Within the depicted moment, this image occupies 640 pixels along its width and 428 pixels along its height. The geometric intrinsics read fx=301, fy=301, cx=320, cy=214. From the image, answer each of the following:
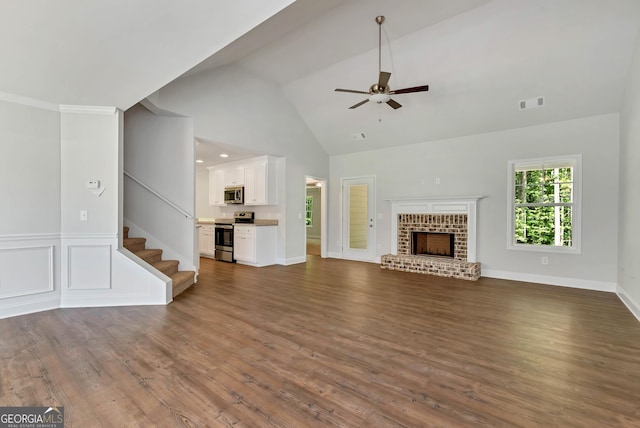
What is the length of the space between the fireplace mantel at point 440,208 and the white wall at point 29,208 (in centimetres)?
578

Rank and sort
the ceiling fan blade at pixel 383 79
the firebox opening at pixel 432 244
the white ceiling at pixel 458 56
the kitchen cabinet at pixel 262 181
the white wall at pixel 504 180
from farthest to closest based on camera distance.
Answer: the kitchen cabinet at pixel 262 181 < the firebox opening at pixel 432 244 < the white wall at pixel 504 180 < the ceiling fan blade at pixel 383 79 < the white ceiling at pixel 458 56

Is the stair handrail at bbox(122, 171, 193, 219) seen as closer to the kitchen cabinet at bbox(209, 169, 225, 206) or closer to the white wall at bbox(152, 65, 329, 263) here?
the white wall at bbox(152, 65, 329, 263)

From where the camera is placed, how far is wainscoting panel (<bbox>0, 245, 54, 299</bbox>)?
3.28 m

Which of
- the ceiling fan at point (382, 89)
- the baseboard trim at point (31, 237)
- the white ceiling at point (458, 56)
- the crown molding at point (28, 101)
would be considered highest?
the white ceiling at point (458, 56)

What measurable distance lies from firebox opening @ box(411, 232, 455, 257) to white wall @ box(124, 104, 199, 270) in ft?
15.0

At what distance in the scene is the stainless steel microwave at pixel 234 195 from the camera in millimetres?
7070

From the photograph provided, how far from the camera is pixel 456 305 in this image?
387cm

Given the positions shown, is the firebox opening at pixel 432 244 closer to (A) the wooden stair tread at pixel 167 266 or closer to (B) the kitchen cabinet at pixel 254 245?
(B) the kitchen cabinet at pixel 254 245

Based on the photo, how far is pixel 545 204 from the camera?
525 cm

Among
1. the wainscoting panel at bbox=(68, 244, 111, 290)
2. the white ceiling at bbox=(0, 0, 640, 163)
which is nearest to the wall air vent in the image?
the white ceiling at bbox=(0, 0, 640, 163)

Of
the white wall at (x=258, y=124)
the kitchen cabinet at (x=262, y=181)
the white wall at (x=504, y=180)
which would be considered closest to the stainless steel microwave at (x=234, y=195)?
the kitchen cabinet at (x=262, y=181)

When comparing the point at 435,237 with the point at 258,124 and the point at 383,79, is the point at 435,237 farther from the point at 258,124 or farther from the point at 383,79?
the point at 258,124

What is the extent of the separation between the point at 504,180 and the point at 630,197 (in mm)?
1879

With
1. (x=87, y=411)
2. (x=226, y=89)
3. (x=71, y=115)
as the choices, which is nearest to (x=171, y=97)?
(x=226, y=89)
